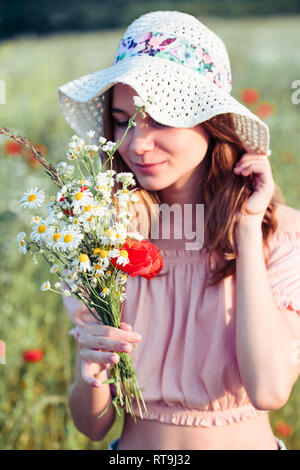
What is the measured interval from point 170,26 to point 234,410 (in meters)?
1.15

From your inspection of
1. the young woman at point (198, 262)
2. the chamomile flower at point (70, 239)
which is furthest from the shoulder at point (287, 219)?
the chamomile flower at point (70, 239)

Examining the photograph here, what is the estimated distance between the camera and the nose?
4.99ft

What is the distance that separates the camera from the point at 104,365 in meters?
1.48

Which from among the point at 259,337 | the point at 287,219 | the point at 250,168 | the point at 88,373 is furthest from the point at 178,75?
the point at 88,373

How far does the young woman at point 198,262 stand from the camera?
153cm

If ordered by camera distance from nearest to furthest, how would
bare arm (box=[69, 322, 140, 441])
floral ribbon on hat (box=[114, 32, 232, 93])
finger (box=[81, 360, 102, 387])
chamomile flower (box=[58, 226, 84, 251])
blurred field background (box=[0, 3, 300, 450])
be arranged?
1. chamomile flower (box=[58, 226, 84, 251])
2. bare arm (box=[69, 322, 140, 441])
3. finger (box=[81, 360, 102, 387])
4. floral ribbon on hat (box=[114, 32, 232, 93])
5. blurred field background (box=[0, 3, 300, 450])

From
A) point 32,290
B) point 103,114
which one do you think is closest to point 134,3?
point 32,290

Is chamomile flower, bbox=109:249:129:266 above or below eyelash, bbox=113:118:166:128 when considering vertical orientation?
below

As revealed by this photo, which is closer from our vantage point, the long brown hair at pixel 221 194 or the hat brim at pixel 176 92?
the hat brim at pixel 176 92

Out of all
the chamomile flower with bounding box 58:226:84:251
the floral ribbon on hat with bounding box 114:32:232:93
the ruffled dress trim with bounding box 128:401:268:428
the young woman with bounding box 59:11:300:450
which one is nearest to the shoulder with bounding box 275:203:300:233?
the young woman with bounding box 59:11:300:450

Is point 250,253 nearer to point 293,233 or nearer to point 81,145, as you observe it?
point 293,233

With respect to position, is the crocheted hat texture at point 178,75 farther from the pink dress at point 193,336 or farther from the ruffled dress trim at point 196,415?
the ruffled dress trim at point 196,415

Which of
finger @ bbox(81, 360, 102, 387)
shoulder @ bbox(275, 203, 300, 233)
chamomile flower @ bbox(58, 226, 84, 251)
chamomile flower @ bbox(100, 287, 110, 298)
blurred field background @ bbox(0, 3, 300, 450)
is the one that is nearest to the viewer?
chamomile flower @ bbox(58, 226, 84, 251)

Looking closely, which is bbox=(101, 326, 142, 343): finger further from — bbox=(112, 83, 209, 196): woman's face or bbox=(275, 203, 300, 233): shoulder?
bbox=(275, 203, 300, 233): shoulder
